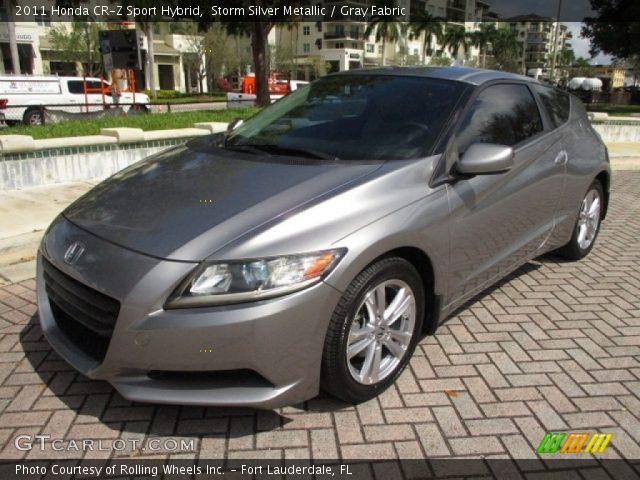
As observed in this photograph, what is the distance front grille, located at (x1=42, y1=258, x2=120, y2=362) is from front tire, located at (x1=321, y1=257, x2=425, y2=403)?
0.96 m

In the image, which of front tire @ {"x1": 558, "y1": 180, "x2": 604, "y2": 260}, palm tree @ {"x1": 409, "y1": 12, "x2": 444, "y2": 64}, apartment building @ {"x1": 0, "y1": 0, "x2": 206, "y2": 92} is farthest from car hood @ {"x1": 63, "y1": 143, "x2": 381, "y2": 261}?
palm tree @ {"x1": 409, "y1": 12, "x2": 444, "y2": 64}

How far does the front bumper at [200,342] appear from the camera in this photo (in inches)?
88.2

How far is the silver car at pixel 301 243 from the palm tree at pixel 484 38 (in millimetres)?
106126

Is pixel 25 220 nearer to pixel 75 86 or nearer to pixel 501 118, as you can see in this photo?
pixel 501 118

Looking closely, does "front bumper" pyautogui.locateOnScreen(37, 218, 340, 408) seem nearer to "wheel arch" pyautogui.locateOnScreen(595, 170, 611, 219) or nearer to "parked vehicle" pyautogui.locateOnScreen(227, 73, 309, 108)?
"wheel arch" pyautogui.locateOnScreen(595, 170, 611, 219)

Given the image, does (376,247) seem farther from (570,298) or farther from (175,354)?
(570,298)

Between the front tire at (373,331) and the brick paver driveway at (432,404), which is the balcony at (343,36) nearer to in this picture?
the brick paver driveway at (432,404)

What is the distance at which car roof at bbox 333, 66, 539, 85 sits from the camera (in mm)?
3562

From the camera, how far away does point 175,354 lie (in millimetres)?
2268

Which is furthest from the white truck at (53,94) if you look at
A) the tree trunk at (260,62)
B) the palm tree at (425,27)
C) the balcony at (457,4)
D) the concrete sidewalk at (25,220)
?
the balcony at (457,4)

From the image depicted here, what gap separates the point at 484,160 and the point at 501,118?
0.85m

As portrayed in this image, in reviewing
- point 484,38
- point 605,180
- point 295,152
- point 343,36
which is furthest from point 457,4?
point 295,152

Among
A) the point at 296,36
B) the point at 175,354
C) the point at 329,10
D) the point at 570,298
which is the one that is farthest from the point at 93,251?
the point at 296,36

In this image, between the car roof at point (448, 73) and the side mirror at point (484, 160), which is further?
the car roof at point (448, 73)
